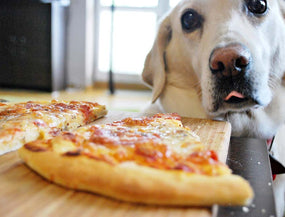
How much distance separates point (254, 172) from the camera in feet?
3.27

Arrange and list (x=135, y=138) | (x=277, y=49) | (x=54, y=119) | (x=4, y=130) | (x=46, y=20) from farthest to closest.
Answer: (x=46, y=20)
(x=277, y=49)
(x=54, y=119)
(x=4, y=130)
(x=135, y=138)

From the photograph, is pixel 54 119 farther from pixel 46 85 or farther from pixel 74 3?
pixel 74 3

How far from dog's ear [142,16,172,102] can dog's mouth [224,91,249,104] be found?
22.3 inches

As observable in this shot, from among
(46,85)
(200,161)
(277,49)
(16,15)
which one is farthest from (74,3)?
(200,161)

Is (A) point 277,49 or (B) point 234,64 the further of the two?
(A) point 277,49

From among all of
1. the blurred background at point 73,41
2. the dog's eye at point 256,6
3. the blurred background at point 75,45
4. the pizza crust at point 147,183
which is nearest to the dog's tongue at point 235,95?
the dog's eye at point 256,6

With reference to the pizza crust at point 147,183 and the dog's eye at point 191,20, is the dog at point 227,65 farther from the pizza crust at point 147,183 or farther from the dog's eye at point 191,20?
the pizza crust at point 147,183

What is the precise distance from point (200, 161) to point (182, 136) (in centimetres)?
22

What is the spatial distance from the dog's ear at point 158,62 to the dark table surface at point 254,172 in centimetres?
70

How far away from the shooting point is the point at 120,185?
2.31ft

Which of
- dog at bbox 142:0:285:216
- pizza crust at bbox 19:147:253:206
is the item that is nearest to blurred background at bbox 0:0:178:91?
dog at bbox 142:0:285:216

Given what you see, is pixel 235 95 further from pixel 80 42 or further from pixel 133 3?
pixel 133 3

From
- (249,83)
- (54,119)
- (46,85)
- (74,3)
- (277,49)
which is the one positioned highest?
(74,3)

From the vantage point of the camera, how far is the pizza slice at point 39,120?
3.52 feet
